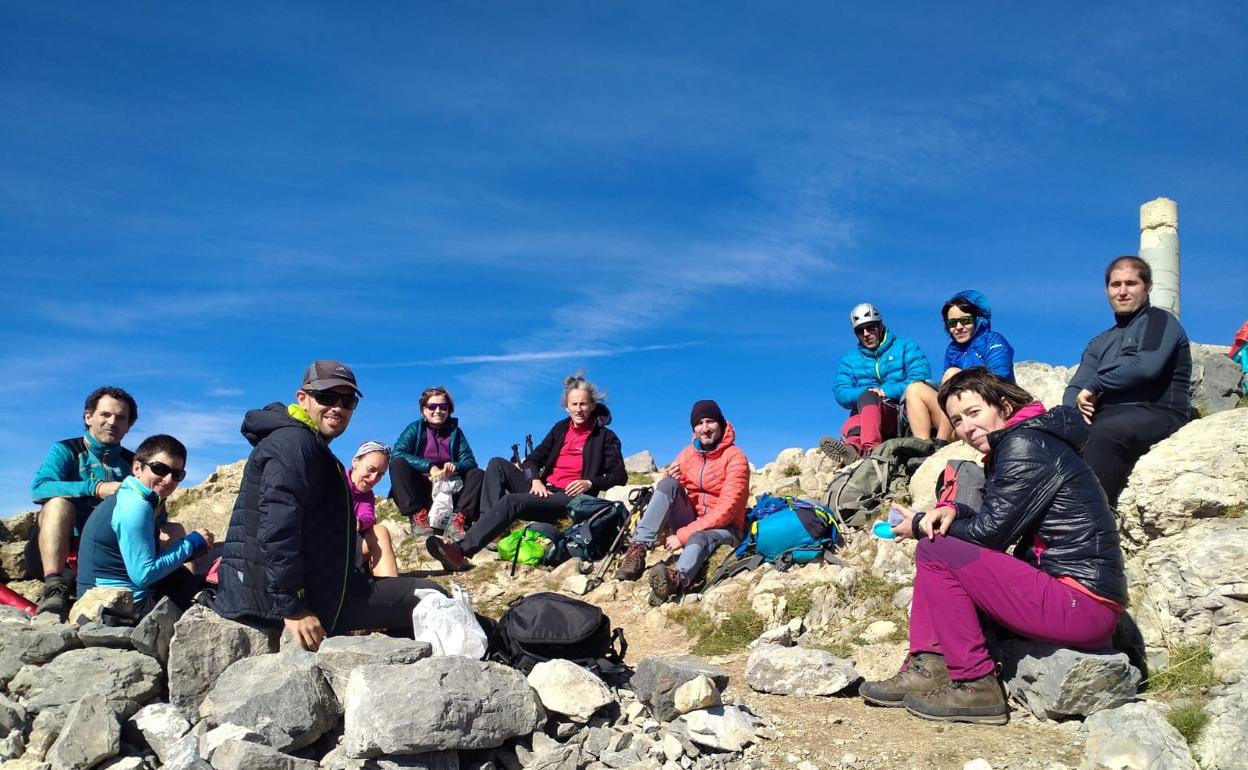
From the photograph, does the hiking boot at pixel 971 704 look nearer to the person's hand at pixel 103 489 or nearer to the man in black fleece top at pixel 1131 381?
the man in black fleece top at pixel 1131 381

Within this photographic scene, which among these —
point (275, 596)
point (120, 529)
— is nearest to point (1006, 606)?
point (275, 596)

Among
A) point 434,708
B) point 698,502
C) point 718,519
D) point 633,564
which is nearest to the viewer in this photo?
point 434,708

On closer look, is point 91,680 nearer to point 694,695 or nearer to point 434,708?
point 434,708

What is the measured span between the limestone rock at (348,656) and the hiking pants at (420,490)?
692 centimetres

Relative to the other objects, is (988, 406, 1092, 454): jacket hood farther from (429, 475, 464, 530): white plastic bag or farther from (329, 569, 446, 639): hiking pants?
(429, 475, 464, 530): white plastic bag

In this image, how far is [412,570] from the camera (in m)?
12.6

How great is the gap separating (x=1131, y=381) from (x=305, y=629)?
24.7 ft

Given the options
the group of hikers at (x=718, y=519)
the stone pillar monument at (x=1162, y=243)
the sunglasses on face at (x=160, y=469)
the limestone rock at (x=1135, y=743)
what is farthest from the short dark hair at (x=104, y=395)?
the stone pillar monument at (x=1162, y=243)

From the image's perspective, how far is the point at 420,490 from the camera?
526 inches

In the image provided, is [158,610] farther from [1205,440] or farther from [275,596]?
[1205,440]

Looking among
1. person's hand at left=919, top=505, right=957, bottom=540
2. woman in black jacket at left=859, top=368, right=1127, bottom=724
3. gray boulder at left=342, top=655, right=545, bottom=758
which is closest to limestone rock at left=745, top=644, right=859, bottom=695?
woman in black jacket at left=859, top=368, right=1127, bottom=724

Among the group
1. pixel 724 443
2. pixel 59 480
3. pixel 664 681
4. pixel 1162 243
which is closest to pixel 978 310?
pixel 724 443

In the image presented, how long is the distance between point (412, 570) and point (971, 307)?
8.38 metres

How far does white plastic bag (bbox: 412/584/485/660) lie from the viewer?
6.41 meters
